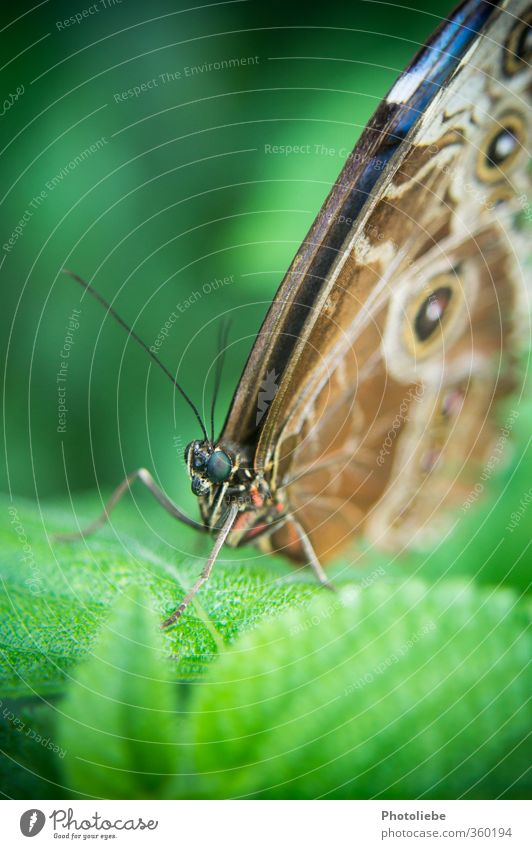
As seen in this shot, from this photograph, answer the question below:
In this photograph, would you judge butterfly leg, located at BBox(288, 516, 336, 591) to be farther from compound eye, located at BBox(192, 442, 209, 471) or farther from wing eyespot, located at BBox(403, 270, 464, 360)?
wing eyespot, located at BBox(403, 270, 464, 360)

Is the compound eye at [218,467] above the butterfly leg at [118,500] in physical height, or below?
below

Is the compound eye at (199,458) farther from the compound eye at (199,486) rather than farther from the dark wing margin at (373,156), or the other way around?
the dark wing margin at (373,156)

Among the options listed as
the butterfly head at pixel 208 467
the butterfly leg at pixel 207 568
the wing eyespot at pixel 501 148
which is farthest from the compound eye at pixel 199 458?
the wing eyespot at pixel 501 148
